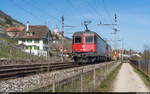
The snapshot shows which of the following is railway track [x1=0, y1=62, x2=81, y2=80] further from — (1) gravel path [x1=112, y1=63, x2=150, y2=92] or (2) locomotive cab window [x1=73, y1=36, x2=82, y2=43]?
(2) locomotive cab window [x1=73, y1=36, x2=82, y2=43]

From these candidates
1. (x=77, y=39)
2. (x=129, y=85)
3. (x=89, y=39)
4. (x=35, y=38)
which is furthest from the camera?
(x=35, y=38)

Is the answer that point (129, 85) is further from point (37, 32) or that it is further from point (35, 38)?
point (37, 32)

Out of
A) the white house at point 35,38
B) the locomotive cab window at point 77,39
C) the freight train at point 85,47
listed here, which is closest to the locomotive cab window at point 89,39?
the freight train at point 85,47

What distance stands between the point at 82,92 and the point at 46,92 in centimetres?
165

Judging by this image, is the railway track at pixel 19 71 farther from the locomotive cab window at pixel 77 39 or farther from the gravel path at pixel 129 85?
the locomotive cab window at pixel 77 39

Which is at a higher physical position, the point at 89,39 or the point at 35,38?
the point at 35,38

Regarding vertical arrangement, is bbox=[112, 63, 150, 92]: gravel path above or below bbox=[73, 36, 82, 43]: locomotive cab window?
below

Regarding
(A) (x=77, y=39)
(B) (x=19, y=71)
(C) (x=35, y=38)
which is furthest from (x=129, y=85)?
(C) (x=35, y=38)

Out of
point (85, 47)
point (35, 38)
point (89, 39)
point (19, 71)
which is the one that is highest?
point (35, 38)

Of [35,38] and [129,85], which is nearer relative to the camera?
[129,85]

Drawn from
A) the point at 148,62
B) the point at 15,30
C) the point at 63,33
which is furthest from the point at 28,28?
the point at 148,62

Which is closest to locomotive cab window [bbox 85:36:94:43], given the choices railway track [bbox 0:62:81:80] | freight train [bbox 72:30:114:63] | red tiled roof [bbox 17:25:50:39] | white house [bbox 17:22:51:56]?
freight train [bbox 72:30:114:63]

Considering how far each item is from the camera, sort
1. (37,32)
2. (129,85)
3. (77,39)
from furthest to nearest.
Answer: (37,32) < (77,39) < (129,85)

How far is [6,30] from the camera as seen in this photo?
69.8 metres
